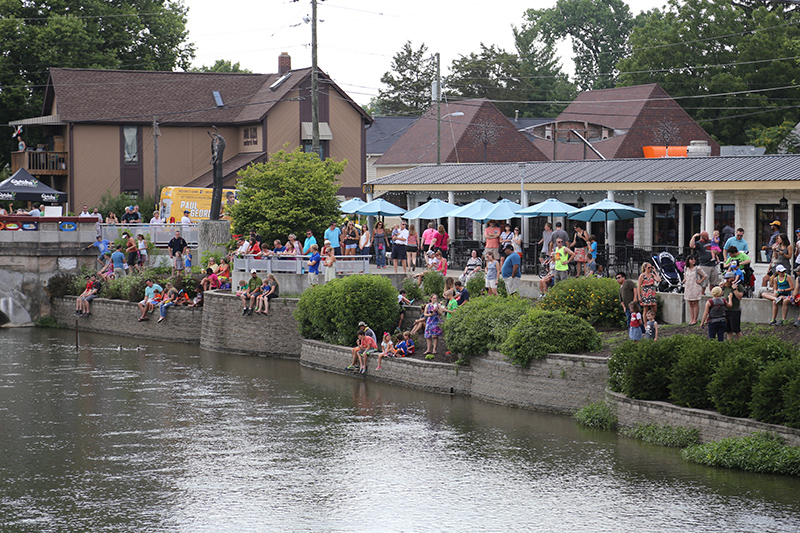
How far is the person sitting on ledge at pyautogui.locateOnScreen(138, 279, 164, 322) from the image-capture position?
3528 centimetres

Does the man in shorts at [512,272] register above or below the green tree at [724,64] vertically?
below

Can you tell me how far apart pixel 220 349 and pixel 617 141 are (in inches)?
1258

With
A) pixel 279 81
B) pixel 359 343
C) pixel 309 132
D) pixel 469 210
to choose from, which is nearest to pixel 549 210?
pixel 469 210

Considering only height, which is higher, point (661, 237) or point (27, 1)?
point (27, 1)

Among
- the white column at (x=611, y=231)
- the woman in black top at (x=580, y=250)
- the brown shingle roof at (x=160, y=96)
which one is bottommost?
the woman in black top at (x=580, y=250)

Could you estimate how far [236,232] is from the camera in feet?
115

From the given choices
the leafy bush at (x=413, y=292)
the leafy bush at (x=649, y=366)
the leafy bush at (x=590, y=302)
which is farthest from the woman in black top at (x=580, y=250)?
the leafy bush at (x=649, y=366)

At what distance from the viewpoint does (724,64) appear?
6588cm

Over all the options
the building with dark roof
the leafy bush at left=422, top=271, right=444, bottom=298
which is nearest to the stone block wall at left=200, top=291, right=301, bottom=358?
the leafy bush at left=422, top=271, right=444, bottom=298

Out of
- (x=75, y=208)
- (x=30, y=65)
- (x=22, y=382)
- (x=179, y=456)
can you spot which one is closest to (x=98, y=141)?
(x=75, y=208)

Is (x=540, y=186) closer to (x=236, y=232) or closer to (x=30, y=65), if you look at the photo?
(x=236, y=232)

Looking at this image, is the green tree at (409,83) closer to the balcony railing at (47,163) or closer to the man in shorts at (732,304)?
the balcony railing at (47,163)

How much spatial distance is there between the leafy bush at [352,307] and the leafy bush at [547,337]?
18.7 feet

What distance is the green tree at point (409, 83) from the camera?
3546 inches
